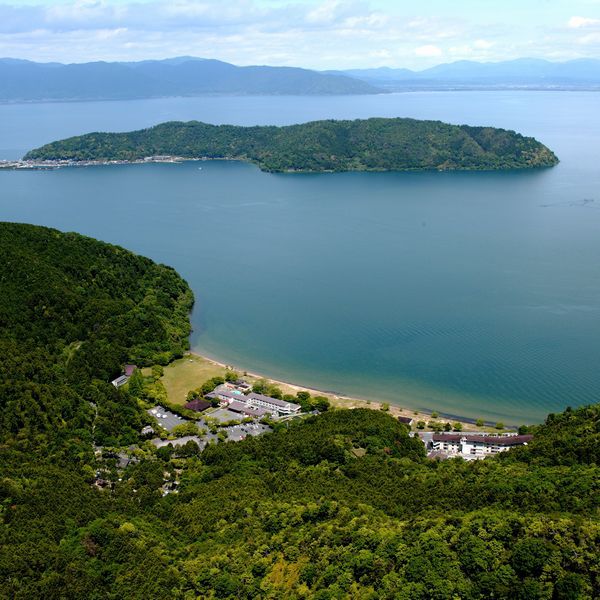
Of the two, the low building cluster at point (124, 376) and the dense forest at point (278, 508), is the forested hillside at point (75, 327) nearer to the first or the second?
the dense forest at point (278, 508)

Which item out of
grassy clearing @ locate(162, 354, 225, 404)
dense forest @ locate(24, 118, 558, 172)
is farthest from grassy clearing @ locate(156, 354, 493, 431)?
dense forest @ locate(24, 118, 558, 172)

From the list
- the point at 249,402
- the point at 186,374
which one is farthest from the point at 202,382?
the point at 249,402

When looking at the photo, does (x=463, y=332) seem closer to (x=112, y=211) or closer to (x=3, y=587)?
(x=3, y=587)

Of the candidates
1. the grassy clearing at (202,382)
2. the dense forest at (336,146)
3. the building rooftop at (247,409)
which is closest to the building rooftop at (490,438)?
the grassy clearing at (202,382)

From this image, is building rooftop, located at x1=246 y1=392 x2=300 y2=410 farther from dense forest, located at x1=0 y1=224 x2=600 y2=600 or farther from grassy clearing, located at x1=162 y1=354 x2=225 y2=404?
grassy clearing, located at x1=162 y1=354 x2=225 y2=404

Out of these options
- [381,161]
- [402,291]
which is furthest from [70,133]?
[402,291]

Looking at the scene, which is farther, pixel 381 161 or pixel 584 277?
pixel 381 161
